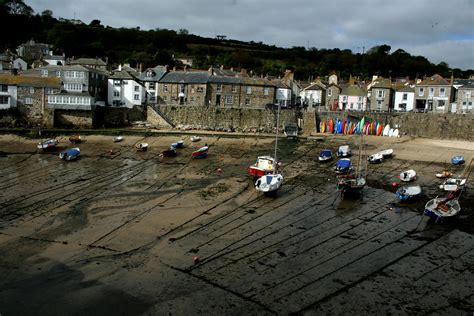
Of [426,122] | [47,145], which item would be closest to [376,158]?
[426,122]

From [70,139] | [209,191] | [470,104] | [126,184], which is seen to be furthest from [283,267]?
[470,104]

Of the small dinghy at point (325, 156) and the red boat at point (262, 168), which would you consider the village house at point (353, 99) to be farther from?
the red boat at point (262, 168)

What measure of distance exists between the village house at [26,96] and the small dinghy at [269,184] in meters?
32.4

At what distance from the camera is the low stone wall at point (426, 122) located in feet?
150

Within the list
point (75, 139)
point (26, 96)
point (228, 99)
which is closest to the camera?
point (75, 139)

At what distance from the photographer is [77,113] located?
4934 cm

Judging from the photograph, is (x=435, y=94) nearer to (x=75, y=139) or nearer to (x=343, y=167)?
(x=343, y=167)

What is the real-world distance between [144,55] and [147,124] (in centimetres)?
4700

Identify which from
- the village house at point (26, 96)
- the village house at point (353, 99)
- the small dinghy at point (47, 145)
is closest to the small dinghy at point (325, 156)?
the small dinghy at point (47, 145)

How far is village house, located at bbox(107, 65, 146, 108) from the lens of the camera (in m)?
56.2

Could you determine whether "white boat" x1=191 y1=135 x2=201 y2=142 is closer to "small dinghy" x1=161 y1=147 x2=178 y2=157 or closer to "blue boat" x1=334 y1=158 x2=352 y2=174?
"small dinghy" x1=161 y1=147 x2=178 y2=157

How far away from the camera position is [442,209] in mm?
22516

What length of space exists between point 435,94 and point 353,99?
10552 mm

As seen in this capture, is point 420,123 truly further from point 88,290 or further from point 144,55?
point 144,55
